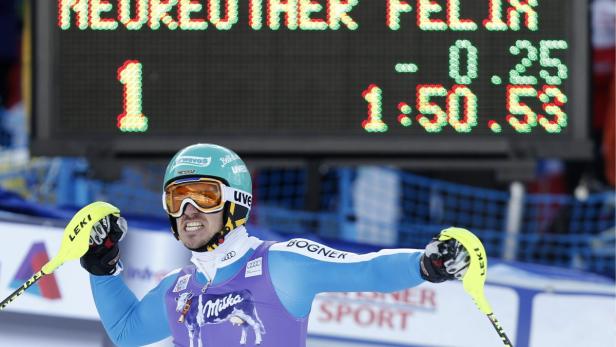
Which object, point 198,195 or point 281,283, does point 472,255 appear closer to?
point 281,283

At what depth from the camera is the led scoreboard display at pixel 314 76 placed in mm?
7430

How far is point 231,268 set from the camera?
→ 18.2ft

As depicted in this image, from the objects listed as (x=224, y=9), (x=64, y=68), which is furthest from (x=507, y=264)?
(x=64, y=68)

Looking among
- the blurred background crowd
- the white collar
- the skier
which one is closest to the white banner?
the blurred background crowd

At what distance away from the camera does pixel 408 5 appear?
294 inches

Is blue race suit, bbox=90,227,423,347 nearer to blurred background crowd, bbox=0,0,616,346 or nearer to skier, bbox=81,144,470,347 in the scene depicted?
skier, bbox=81,144,470,347

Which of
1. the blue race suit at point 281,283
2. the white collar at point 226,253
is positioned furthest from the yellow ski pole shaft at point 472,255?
the white collar at point 226,253

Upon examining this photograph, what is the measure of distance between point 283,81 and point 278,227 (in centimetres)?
218

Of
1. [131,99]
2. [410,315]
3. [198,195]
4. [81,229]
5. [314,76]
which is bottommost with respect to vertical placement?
[410,315]

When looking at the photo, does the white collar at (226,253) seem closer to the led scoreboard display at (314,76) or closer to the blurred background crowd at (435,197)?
the led scoreboard display at (314,76)

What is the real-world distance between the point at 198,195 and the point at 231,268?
28 centimetres

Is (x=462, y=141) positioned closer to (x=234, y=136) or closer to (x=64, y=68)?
(x=234, y=136)

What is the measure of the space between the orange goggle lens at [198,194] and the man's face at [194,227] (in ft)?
0.10

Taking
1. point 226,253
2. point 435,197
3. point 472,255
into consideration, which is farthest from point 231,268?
point 435,197
